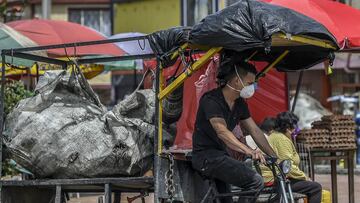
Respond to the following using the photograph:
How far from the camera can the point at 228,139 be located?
6.10 m

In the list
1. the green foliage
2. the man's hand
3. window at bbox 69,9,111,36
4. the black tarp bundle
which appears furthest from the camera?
window at bbox 69,9,111,36

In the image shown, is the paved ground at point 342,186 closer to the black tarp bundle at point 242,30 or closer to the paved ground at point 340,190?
the paved ground at point 340,190

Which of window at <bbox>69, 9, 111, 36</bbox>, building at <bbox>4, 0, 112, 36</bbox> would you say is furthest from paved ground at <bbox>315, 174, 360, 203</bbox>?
building at <bbox>4, 0, 112, 36</bbox>

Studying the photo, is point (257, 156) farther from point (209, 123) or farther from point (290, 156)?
point (290, 156)

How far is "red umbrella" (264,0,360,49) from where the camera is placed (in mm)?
8570

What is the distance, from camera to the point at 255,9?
6.32 meters

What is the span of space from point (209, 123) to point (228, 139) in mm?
357

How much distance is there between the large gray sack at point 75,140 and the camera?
23.4 ft

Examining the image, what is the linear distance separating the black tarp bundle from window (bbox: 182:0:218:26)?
18952mm

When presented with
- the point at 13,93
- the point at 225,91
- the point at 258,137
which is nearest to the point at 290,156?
the point at 258,137

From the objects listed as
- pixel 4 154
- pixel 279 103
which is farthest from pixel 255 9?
pixel 279 103

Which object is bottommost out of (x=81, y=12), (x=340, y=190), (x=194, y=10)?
(x=340, y=190)

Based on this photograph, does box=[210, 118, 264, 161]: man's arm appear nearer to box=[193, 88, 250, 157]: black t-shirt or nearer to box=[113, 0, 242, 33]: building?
box=[193, 88, 250, 157]: black t-shirt

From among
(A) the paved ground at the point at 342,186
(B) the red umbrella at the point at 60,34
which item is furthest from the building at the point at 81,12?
(B) the red umbrella at the point at 60,34
